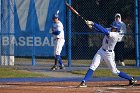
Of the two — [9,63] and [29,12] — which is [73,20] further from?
[9,63]

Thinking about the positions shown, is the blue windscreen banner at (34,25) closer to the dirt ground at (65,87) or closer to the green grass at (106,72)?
the green grass at (106,72)

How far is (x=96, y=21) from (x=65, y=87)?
30.2 ft

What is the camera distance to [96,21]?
71.4ft

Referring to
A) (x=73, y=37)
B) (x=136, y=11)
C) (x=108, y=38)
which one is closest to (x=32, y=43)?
(x=73, y=37)

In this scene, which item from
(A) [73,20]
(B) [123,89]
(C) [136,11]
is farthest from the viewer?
(A) [73,20]

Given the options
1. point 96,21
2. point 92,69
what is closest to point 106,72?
point 92,69

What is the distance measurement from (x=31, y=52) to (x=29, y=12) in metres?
1.74

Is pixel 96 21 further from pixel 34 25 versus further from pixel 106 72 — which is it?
pixel 106 72

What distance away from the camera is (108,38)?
41.9ft

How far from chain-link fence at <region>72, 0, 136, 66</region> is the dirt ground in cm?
752

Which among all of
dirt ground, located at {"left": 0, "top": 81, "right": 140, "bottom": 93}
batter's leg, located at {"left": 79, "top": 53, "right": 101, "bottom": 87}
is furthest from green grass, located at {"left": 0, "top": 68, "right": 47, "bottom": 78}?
batter's leg, located at {"left": 79, "top": 53, "right": 101, "bottom": 87}

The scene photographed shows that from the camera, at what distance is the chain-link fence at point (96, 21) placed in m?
21.7

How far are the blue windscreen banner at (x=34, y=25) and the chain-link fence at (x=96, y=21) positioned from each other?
179 cm

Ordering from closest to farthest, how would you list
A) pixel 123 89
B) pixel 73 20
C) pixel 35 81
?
pixel 123 89, pixel 35 81, pixel 73 20
